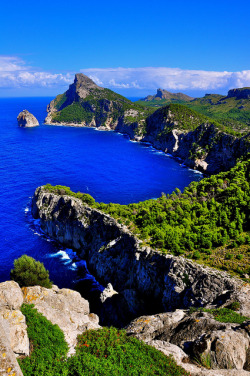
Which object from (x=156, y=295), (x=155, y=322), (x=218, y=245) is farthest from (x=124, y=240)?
(x=155, y=322)

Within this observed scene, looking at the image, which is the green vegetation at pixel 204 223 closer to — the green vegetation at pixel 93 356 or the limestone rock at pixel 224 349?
the limestone rock at pixel 224 349

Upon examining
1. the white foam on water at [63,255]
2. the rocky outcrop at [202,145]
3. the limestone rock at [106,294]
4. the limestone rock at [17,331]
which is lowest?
the white foam on water at [63,255]

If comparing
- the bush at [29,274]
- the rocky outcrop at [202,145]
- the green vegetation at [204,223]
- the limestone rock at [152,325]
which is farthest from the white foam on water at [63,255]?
the rocky outcrop at [202,145]

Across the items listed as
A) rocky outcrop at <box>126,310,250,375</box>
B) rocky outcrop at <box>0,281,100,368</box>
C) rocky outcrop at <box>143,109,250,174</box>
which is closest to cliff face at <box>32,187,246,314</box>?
rocky outcrop at <box>126,310,250,375</box>

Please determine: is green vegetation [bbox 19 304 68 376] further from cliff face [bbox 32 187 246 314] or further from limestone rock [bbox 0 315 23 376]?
cliff face [bbox 32 187 246 314]

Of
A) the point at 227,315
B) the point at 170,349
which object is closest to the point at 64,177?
the point at 227,315

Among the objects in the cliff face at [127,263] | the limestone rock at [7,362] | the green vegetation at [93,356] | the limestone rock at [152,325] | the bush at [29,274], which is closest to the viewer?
the limestone rock at [7,362]

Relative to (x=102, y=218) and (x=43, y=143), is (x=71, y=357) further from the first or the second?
(x=43, y=143)
